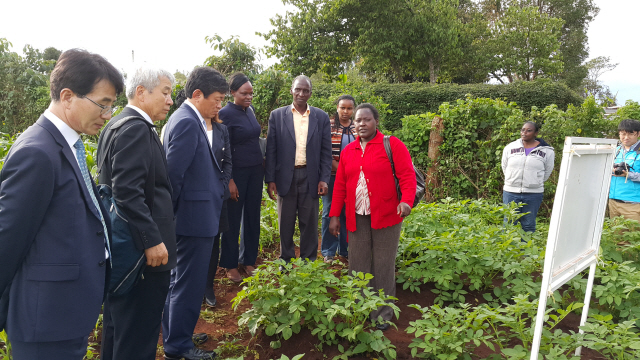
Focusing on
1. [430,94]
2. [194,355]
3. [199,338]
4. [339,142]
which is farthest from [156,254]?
[430,94]

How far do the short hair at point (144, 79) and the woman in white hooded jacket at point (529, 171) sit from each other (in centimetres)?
488

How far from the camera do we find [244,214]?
14.3 ft

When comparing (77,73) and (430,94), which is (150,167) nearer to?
(77,73)

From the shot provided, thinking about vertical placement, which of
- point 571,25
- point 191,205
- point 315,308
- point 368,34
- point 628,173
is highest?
point 571,25

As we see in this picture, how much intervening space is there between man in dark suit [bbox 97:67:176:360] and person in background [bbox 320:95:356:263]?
2.67 metres

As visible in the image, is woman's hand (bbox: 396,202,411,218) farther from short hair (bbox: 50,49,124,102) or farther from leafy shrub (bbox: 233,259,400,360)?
short hair (bbox: 50,49,124,102)

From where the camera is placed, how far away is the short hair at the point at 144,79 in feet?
7.29

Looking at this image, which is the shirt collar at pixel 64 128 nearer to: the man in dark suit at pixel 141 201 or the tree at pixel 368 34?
the man in dark suit at pixel 141 201

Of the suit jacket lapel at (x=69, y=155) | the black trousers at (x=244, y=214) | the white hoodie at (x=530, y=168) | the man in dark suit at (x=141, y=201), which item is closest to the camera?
the suit jacket lapel at (x=69, y=155)

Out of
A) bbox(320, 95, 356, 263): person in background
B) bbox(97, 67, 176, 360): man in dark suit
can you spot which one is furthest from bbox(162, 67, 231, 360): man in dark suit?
bbox(320, 95, 356, 263): person in background

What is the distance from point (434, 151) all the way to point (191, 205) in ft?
17.9

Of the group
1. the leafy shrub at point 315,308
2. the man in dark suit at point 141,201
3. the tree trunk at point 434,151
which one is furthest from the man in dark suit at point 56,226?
the tree trunk at point 434,151

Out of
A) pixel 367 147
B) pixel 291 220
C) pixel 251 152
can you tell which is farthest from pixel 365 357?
pixel 251 152

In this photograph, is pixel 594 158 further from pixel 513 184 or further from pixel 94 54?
pixel 513 184
